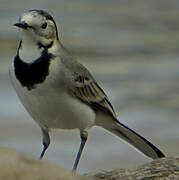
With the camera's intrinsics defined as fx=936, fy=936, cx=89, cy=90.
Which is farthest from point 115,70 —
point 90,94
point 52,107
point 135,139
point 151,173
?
point 151,173

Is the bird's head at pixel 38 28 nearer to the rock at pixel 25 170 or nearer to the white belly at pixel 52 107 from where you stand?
the white belly at pixel 52 107

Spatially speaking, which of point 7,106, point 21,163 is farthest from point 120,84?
point 21,163

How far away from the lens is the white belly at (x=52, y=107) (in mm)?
8516

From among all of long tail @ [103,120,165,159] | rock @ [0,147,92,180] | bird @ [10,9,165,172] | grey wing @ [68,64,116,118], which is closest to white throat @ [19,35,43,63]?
bird @ [10,9,165,172]

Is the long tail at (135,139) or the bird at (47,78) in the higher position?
the bird at (47,78)

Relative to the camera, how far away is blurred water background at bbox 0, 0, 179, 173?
13133 mm

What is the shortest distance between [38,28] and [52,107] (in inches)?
29.0

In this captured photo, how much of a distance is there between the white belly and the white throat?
0.22m

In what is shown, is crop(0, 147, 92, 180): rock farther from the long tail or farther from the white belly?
the long tail

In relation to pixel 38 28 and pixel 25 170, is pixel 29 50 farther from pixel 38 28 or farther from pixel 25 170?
pixel 25 170

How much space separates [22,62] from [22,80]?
166 millimetres

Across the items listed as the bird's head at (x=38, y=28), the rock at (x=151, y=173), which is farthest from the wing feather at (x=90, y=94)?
the rock at (x=151, y=173)

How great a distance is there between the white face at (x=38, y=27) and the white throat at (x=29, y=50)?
4 cm

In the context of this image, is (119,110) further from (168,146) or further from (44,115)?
(44,115)
